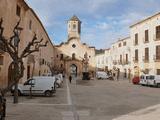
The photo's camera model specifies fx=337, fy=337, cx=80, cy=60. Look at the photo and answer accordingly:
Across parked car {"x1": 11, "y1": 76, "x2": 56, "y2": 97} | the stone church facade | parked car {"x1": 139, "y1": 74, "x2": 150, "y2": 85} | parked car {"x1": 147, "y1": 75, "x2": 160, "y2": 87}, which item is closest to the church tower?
the stone church facade

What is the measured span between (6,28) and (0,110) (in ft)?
57.8

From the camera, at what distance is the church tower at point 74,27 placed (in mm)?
110875

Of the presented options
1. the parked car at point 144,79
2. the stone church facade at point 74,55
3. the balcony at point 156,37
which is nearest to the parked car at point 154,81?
the parked car at point 144,79

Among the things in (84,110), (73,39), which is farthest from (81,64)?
(84,110)

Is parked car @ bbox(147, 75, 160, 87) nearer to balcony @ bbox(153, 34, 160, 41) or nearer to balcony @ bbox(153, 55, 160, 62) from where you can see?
balcony @ bbox(153, 55, 160, 62)

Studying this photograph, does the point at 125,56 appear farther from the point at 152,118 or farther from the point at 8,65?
the point at 152,118

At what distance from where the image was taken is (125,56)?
239 ft

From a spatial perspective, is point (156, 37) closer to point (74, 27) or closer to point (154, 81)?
point (154, 81)

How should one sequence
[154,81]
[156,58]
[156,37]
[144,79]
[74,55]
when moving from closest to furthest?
1. [154,81]
2. [144,79]
3. [156,37]
4. [156,58]
5. [74,55]

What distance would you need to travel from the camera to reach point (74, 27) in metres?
111

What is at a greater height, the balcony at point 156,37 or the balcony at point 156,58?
the balcony at point 156,37

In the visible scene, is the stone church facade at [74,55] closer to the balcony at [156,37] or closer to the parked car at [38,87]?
the balcony at [156,37]

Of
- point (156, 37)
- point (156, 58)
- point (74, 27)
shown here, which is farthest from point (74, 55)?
point (156, 37)

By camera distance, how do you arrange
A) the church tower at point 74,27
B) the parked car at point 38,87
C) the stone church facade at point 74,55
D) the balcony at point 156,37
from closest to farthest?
the parked car at point 38,87
the balcony at point 156,37
the stone church facade at point 74,55
the church tower at point 74,27
